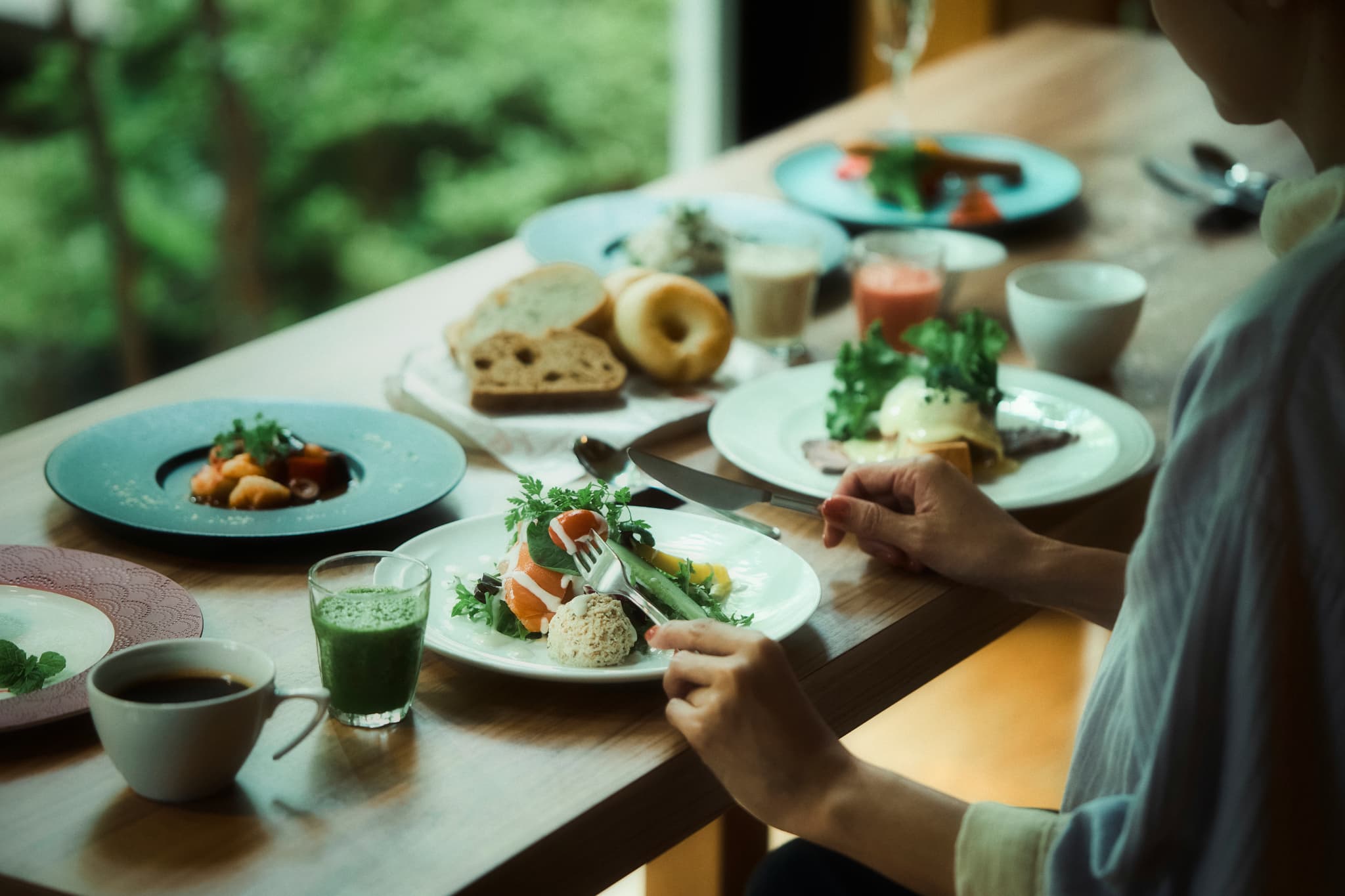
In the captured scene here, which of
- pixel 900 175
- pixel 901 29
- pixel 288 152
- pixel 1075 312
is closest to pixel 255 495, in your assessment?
pixel 1075 312

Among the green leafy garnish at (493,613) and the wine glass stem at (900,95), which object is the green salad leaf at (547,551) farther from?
the wine glass stem at (900,95)

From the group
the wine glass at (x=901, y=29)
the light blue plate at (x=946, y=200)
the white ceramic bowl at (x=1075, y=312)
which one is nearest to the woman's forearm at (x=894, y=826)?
the white ceramic bowl at (x=1075, y=312)

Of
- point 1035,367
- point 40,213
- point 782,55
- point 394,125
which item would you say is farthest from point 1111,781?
point 394,125

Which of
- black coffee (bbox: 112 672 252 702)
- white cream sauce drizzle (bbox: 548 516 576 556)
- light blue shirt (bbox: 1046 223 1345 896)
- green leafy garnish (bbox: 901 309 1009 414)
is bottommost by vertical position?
green leafy garnish (bbox: 901 309 1009 414)

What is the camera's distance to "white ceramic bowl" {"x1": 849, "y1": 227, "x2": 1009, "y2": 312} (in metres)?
1.82

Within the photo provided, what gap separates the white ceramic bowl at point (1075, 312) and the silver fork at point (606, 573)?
83 cm

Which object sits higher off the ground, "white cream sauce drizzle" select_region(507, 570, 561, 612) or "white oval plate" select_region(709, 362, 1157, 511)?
"white cream sauce drizzle" select_region(507, 570, 561, 612)

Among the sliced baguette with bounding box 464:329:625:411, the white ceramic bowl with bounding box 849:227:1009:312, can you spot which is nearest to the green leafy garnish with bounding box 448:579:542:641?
the sliced baguette with bounding box 464:329:625:411

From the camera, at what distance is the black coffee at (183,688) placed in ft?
2.93

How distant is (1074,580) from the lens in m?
1.19

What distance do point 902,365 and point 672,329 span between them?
0.30m

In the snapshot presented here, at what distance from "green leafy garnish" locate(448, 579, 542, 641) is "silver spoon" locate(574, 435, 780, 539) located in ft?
0.87

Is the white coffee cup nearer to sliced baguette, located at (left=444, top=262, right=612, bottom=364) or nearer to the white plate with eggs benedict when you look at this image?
the white plate with eggs benedict

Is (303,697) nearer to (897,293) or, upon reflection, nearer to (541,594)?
(541,594)
